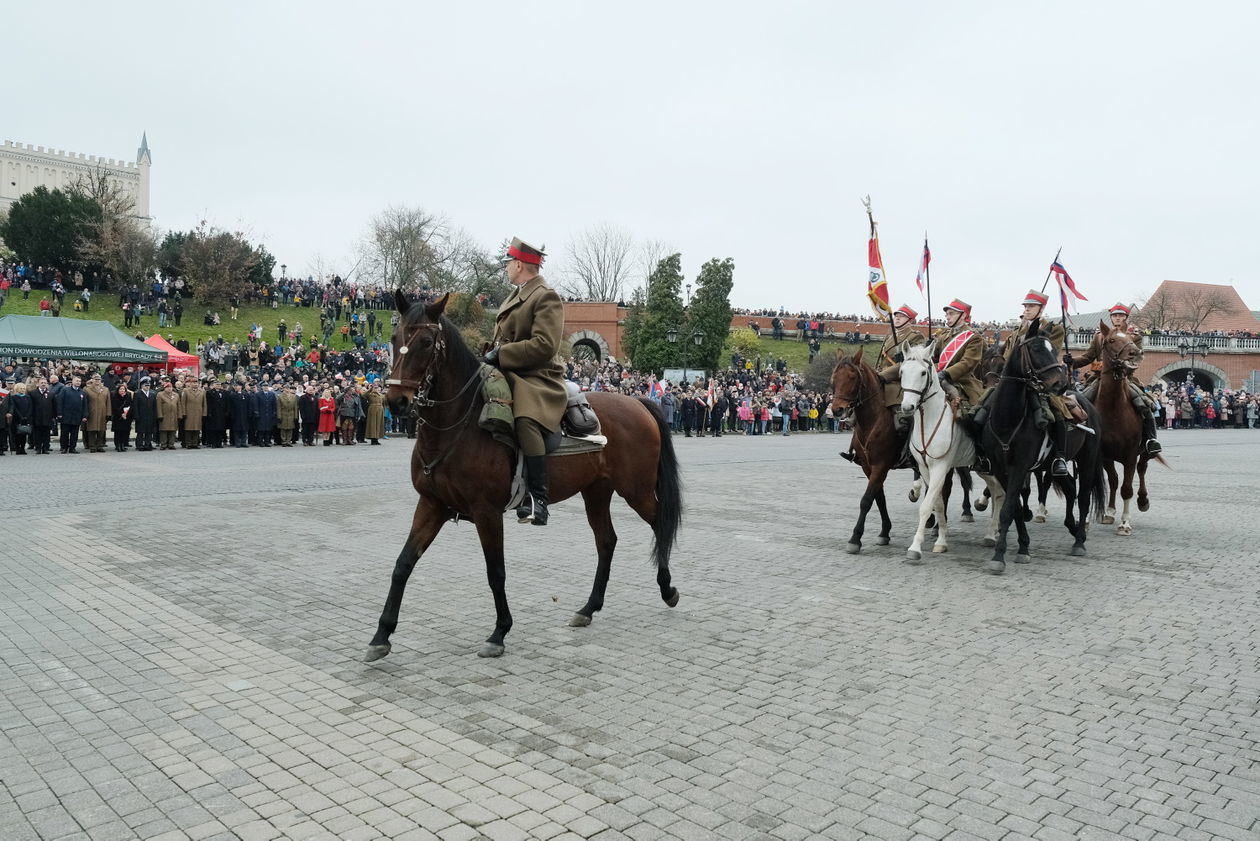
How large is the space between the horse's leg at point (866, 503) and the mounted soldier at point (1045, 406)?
1187 mm

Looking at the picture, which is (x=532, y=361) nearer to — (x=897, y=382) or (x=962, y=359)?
(x=897, y=382)

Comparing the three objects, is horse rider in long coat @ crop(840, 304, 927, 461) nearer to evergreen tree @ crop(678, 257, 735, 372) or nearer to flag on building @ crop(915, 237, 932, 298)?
flag on building @ crop(915, 237, 932, 298)

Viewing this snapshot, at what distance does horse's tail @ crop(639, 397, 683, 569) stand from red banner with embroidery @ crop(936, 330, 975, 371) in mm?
4870

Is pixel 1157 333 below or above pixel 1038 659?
above

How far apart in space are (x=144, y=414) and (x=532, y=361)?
66.8 feet

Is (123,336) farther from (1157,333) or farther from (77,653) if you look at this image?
(1157,333)

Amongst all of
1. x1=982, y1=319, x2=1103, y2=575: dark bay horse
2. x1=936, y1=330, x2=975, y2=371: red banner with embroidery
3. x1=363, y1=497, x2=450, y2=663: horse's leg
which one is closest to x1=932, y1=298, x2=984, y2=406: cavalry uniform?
x1=936, y1=330, x2=975, y2=371: red banner with embroidery

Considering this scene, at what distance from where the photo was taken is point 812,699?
5.18 metres

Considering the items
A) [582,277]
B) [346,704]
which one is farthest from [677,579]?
[582,277]

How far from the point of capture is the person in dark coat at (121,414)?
2292cm

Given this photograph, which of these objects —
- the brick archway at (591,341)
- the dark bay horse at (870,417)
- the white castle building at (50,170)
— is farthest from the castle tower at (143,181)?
the dark bay horse at (870,417)

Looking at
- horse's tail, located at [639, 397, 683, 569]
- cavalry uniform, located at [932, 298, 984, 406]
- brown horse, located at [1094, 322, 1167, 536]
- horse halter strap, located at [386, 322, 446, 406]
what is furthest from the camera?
brown horse, located at [1094, 322, 1167, 536]

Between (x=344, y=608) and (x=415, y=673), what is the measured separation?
5.95 ft

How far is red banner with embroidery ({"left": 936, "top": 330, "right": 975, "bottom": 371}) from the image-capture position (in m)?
10.8
